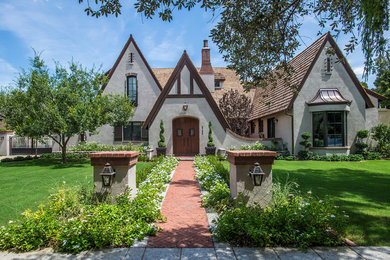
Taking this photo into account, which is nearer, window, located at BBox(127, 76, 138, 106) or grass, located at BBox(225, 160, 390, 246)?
grass, located at BBox(225, 160, 390, 246)

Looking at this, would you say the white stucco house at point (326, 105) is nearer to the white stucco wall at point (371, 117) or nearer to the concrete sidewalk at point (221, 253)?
the white stucco wall at point (371, 117)

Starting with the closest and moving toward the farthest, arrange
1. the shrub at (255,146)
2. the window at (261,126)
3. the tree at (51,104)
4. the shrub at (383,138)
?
the tree at (51,104) < the shrub at (383,138) < the shrub at (255,146) < the window at (261,126)

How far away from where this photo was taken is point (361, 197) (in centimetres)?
622

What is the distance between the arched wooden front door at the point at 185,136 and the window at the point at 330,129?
8.36 meters

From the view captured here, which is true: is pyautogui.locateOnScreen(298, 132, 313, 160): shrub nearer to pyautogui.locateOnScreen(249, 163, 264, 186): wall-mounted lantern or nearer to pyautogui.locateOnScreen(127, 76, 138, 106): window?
pyautogui.locateOnScreen(249, 163, 264, 186): wall-mounted lantern

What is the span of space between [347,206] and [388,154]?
1403 cm

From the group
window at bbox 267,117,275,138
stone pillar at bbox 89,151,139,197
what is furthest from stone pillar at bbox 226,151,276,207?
window at bbox 267,117,275,138

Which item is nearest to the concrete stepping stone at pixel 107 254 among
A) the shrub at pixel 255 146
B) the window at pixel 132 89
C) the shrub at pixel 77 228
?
the shrub at pixel 77 228

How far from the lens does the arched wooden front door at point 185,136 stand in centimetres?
1667

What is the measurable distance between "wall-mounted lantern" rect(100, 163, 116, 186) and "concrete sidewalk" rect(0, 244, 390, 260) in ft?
5.39

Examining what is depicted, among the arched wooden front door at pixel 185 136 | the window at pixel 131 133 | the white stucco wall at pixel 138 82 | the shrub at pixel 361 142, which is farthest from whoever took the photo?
the white stucco wall at pixel 138 82

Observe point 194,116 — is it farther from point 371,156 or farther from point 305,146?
point 371,156

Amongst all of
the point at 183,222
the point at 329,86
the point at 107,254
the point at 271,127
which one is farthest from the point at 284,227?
the point at 271,127

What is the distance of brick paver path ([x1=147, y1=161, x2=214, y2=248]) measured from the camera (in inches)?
146
